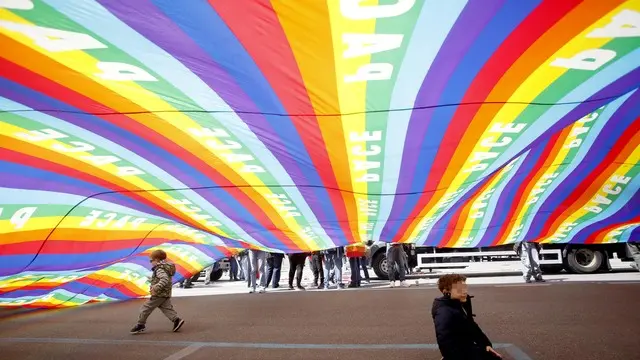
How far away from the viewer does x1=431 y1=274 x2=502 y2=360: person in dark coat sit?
323cm

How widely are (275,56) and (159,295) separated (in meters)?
4.18

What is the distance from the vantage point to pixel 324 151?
16.2 ft

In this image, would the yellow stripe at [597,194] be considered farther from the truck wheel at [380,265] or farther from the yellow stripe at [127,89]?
the truck wheel at [380,265]

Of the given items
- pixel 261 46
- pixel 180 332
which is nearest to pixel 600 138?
pixel 261 46

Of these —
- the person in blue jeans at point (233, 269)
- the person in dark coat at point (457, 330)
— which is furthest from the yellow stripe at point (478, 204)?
the person in blue jeans at point (233, 269)

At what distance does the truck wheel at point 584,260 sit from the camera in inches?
529

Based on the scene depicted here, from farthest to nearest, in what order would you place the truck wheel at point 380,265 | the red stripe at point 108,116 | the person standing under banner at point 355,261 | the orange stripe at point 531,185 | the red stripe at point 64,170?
the truck wheel at point 380,265 < the person standing under banner at point 355,261 < the orange stripe at point 531,185 < the red stripe at point 64,170 < the red stripe at point 108,116

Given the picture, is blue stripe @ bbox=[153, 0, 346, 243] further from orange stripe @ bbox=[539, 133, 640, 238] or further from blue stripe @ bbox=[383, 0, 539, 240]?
orange stripe @ bbox=[539, 133, 640, 238]

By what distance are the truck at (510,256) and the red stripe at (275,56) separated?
1060 cm

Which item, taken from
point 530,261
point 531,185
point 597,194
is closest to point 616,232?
point 597,194

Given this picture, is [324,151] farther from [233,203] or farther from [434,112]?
[233,203]

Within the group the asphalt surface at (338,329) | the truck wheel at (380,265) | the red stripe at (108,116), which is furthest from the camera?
the truck wheel at (380,265)

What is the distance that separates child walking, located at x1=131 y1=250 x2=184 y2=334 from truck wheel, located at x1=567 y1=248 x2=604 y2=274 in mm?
11651

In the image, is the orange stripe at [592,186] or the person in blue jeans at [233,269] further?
the person in blue jeans at [233,269]
